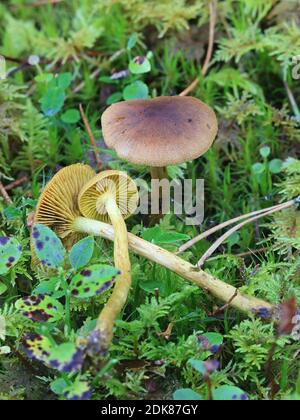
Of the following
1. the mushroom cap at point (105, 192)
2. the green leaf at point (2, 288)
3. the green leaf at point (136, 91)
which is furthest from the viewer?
the green leaf at point (136, 91)

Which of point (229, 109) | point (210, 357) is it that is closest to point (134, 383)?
point (210, 357)

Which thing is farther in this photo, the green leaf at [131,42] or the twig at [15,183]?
the green leaf at [131,42]

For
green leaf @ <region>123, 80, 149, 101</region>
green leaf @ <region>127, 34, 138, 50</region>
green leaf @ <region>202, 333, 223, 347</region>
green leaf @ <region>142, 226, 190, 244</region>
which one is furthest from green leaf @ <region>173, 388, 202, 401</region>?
green leaf @ <region>127, 34, 138, 50</region>

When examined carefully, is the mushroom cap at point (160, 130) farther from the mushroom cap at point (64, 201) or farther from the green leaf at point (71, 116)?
the green leaf at point (71, 116)

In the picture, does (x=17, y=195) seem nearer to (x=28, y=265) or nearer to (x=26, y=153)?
(x=26, y=153)

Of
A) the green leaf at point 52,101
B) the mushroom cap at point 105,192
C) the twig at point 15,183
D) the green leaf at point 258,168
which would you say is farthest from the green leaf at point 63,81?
the green leaf at point 258,168

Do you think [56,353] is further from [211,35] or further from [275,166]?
[211,35]

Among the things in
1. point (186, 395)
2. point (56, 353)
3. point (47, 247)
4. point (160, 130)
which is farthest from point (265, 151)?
point (56, 353)
